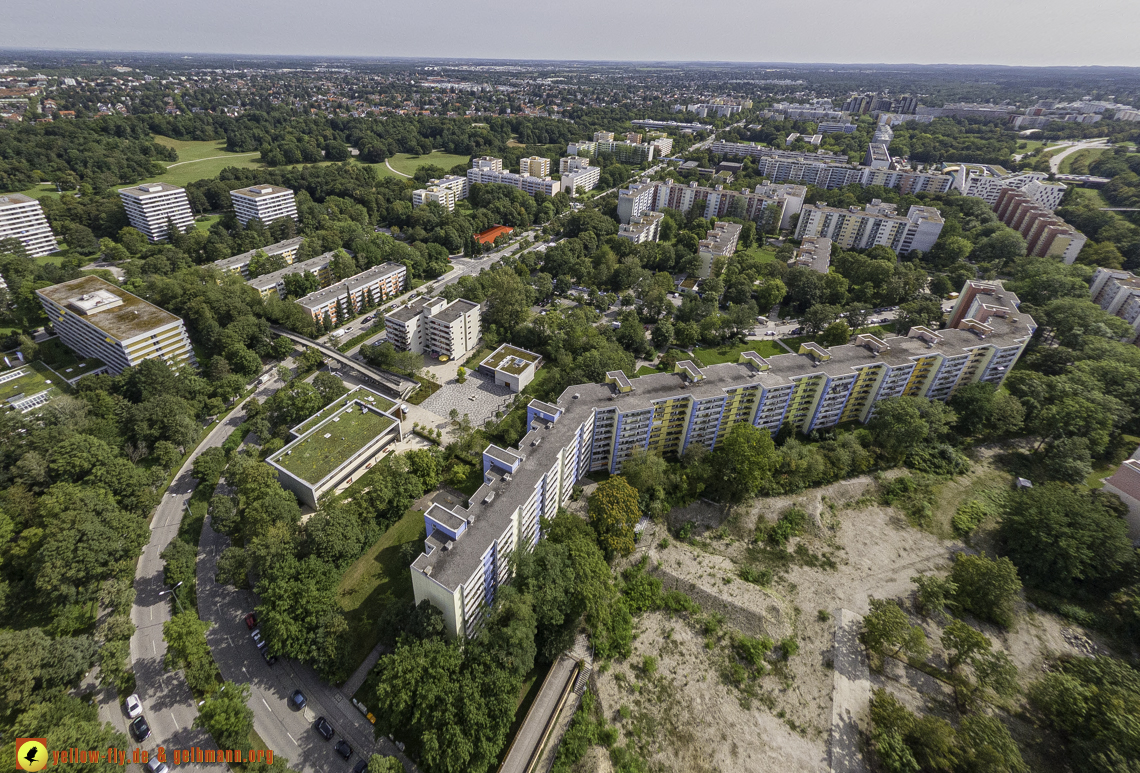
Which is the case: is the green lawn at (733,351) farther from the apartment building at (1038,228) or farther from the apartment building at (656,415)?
the apartment building at (1038,228)

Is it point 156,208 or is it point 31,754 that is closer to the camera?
point 31,754

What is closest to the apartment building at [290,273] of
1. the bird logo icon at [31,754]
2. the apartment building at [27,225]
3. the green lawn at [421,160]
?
the apartment building at [27,225]

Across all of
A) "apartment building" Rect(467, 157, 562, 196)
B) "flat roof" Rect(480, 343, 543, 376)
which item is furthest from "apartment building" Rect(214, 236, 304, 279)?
"apartment building" Rect(467, 157, 562, 196)

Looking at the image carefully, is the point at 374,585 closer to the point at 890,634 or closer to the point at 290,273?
the point at 890,634

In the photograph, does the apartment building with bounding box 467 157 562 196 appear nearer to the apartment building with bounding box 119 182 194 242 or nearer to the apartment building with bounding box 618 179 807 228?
the apartment building with bounding box 618 179 807 228

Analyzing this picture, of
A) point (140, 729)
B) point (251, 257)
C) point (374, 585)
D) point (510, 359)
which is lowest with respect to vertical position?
point (140, 729)

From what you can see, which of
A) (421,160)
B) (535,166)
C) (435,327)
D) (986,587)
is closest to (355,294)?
(435,327)

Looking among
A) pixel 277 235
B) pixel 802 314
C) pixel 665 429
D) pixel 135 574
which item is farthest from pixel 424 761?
pixel 277 235

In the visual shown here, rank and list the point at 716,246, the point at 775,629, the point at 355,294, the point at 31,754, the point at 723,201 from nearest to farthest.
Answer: the point at 31,754, the point at 775,629, the point at 355,294, the point at 716,246, the point at 723,201
